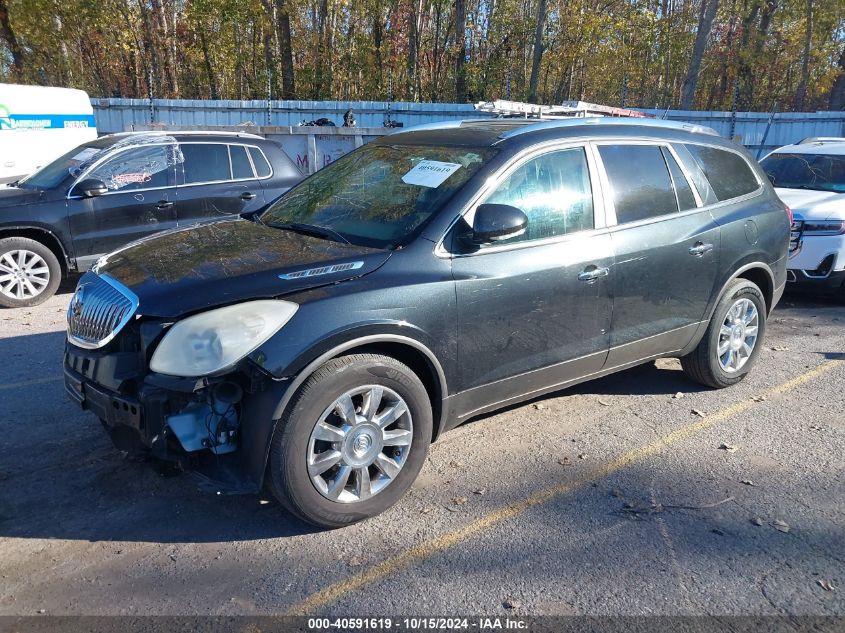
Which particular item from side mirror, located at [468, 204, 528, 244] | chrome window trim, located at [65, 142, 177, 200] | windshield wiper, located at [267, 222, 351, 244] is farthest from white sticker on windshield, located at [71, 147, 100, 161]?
side mirror, located at [468, 204, 528, 244]

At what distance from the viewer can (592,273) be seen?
425 cm

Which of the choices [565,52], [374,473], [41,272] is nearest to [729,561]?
[374,473]

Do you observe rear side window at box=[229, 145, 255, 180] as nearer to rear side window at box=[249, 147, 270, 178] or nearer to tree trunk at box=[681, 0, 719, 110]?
rear side window at box=[249, 147, 270, 178]

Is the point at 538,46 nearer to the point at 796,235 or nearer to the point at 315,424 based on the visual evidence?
the point at 796,235

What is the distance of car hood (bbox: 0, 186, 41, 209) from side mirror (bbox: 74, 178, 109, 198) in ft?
1.36

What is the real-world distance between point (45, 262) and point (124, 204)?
103 cm

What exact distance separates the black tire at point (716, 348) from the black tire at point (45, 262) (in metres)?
6.49

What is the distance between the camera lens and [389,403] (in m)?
3.55

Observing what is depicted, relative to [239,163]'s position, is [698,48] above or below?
above

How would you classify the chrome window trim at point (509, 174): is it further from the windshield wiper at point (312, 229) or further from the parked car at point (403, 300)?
the windshield wiper at point (312, 229)

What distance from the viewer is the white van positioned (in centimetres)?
1142

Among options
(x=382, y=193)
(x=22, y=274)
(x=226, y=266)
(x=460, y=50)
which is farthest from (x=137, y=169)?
(x=460, y=50)

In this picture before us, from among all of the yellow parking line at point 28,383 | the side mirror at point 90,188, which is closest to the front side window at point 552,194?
the yellow parking line at point 28,383

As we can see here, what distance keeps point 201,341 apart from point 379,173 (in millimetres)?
1775
